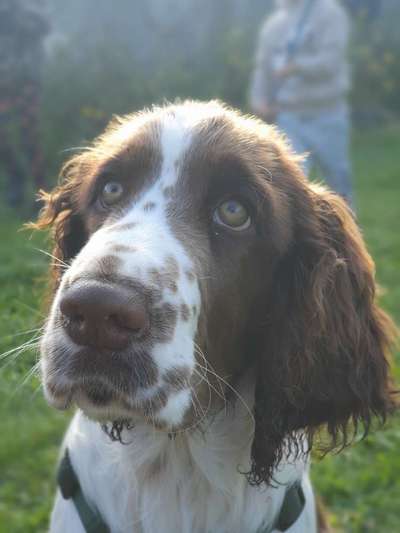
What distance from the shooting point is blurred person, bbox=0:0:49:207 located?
3000 millimetres

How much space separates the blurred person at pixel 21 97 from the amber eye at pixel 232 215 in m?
1.26

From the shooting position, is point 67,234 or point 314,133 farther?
point 314,133

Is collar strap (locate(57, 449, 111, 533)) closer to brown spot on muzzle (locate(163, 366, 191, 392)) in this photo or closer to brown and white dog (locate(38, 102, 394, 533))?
brown and white dog (locate(38, 102, 394, 533))

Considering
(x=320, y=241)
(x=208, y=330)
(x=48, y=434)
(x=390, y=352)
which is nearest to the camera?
(x=208, y=330)

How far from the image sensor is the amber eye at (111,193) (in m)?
2.44

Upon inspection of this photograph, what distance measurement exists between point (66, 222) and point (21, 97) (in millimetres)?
917

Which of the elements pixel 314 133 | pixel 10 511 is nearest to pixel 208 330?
pixel 10 511

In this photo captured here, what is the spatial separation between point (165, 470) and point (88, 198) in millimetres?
1092

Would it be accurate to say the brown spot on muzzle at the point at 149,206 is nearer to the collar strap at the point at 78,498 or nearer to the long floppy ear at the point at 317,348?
the long floppy ear at the point at 317,348

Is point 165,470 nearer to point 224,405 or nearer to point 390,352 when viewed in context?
point 224,405

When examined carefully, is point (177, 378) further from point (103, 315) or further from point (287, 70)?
point (287, 70)

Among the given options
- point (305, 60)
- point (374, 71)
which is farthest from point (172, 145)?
point (374, 71)

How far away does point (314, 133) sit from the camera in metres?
5.74

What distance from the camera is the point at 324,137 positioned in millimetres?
5773
